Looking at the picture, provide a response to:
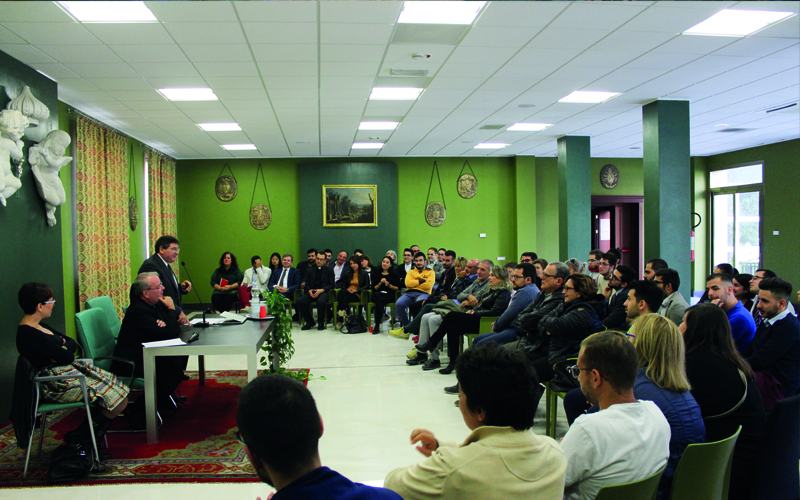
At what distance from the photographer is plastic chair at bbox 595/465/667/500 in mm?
1615

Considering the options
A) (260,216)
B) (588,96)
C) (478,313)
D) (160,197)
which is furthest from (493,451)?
(260,216)

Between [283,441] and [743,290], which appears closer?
[283,441]

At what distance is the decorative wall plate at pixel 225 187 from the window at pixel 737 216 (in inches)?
447

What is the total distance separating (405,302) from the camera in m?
7.88

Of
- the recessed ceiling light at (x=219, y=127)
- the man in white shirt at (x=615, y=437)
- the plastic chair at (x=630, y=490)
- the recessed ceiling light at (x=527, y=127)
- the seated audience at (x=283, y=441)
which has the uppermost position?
the recessed ceiling light at (x=527, y=127)

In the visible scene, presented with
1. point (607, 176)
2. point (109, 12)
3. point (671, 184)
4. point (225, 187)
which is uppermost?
point (109, 12)

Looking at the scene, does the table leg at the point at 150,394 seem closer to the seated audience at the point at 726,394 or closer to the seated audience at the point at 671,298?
the seated audience at the point at 726,394

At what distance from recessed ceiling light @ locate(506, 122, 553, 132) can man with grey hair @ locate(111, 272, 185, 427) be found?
622 cm

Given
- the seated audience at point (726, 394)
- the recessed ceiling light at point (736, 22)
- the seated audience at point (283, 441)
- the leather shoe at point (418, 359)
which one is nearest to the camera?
the seated audience at point (283, 441)

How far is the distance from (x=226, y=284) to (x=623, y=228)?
9678 mm

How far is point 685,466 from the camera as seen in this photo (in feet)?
6.08

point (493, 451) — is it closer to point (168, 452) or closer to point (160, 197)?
point (168, 452)

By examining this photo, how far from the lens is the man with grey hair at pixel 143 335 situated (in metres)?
3.89

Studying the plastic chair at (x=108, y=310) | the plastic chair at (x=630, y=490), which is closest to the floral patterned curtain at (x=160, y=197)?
the plastic chair at (x=108, y=310)
